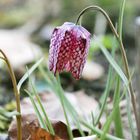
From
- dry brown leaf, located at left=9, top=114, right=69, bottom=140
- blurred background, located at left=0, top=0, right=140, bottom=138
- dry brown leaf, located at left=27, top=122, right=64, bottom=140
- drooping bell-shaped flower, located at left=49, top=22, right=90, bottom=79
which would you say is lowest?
blurred background, located at left=0, top=0, right=140, bottom=138

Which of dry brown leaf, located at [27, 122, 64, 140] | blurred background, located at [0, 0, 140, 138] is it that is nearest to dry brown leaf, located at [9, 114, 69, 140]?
dry brown leaf, located at [27, 122, 64, 140]

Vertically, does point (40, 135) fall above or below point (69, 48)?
below

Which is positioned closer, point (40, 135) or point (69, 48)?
point (69, 48)

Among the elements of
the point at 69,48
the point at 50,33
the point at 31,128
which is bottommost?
the point at 50,33

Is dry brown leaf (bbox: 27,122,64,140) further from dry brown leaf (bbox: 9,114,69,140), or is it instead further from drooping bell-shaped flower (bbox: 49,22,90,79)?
drooping bell-shaped flower (bbox: 49,22,90,79)

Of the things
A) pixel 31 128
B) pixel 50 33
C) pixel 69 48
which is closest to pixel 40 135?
pixel 31 128

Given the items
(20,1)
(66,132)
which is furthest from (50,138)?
(20,1)

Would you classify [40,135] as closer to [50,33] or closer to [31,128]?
[31,128]
